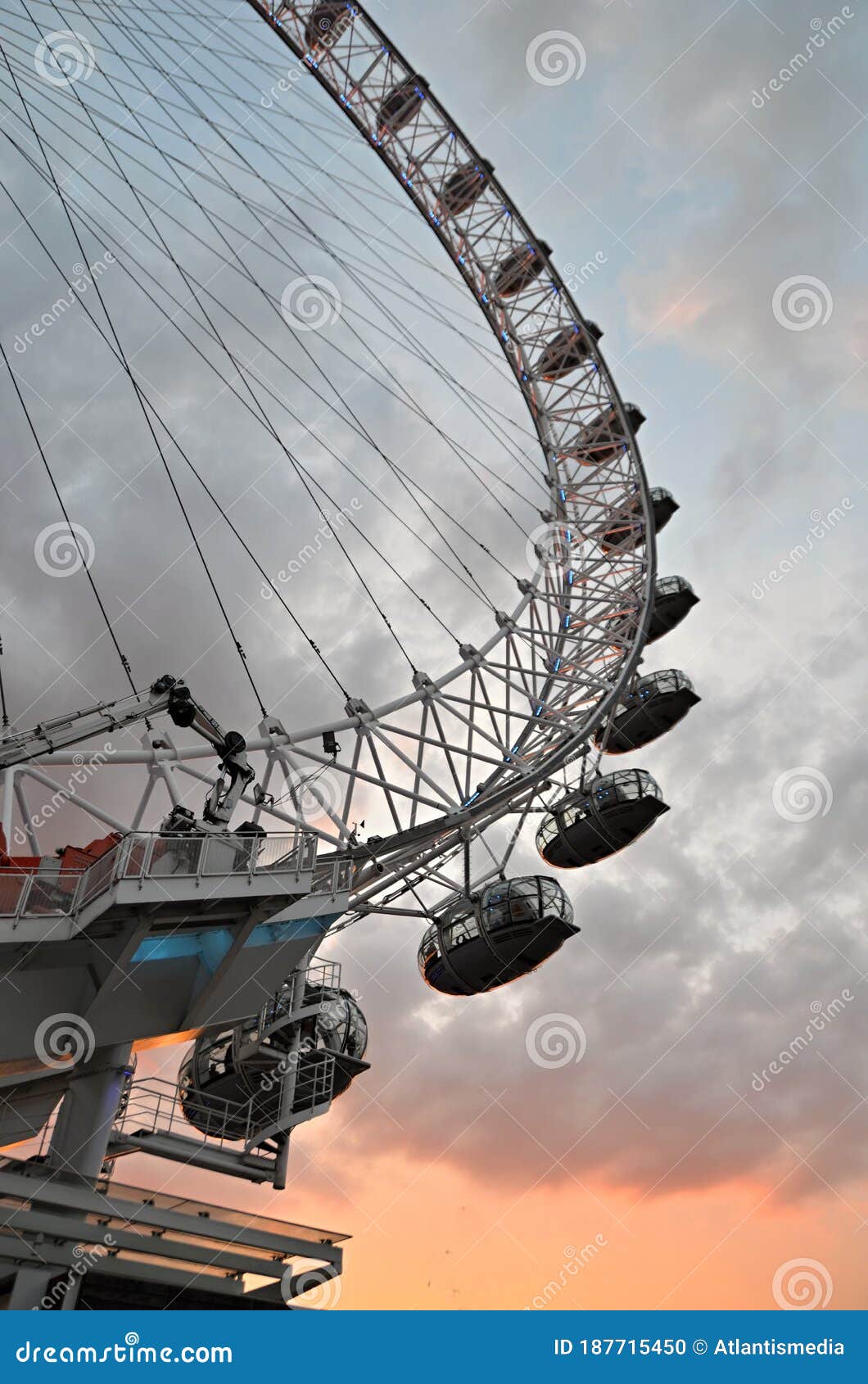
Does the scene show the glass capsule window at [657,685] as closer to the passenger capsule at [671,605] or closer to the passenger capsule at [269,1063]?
the passenger capsule at [671,605]

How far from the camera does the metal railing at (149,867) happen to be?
691 inches

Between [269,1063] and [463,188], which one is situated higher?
[463,188]

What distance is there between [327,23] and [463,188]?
304 inches

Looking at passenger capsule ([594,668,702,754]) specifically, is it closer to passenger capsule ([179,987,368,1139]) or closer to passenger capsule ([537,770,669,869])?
passenger capsule ([537,770,669,869])

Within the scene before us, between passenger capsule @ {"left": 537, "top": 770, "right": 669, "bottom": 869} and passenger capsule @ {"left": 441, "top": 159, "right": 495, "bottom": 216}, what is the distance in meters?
24.5

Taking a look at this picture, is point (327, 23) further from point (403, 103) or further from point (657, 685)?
point (657, 685)

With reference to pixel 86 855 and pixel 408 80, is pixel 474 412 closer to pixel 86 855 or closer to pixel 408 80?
pixel 408 80

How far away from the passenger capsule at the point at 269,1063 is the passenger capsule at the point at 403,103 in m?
33.3

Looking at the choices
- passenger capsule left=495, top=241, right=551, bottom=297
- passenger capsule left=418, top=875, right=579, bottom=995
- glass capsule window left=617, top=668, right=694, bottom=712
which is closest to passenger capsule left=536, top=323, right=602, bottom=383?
passenger capsule left=495, top=241, right=551, bottom=297

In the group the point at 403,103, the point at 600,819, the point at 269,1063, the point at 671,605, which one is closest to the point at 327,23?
the point at 403,103

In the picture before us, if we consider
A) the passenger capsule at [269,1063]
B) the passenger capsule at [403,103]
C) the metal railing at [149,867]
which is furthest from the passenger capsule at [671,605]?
the metal railing at [149,867]

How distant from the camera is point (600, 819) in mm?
33000

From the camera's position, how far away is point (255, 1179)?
76.7 ft

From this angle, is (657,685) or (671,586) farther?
(671,586)
